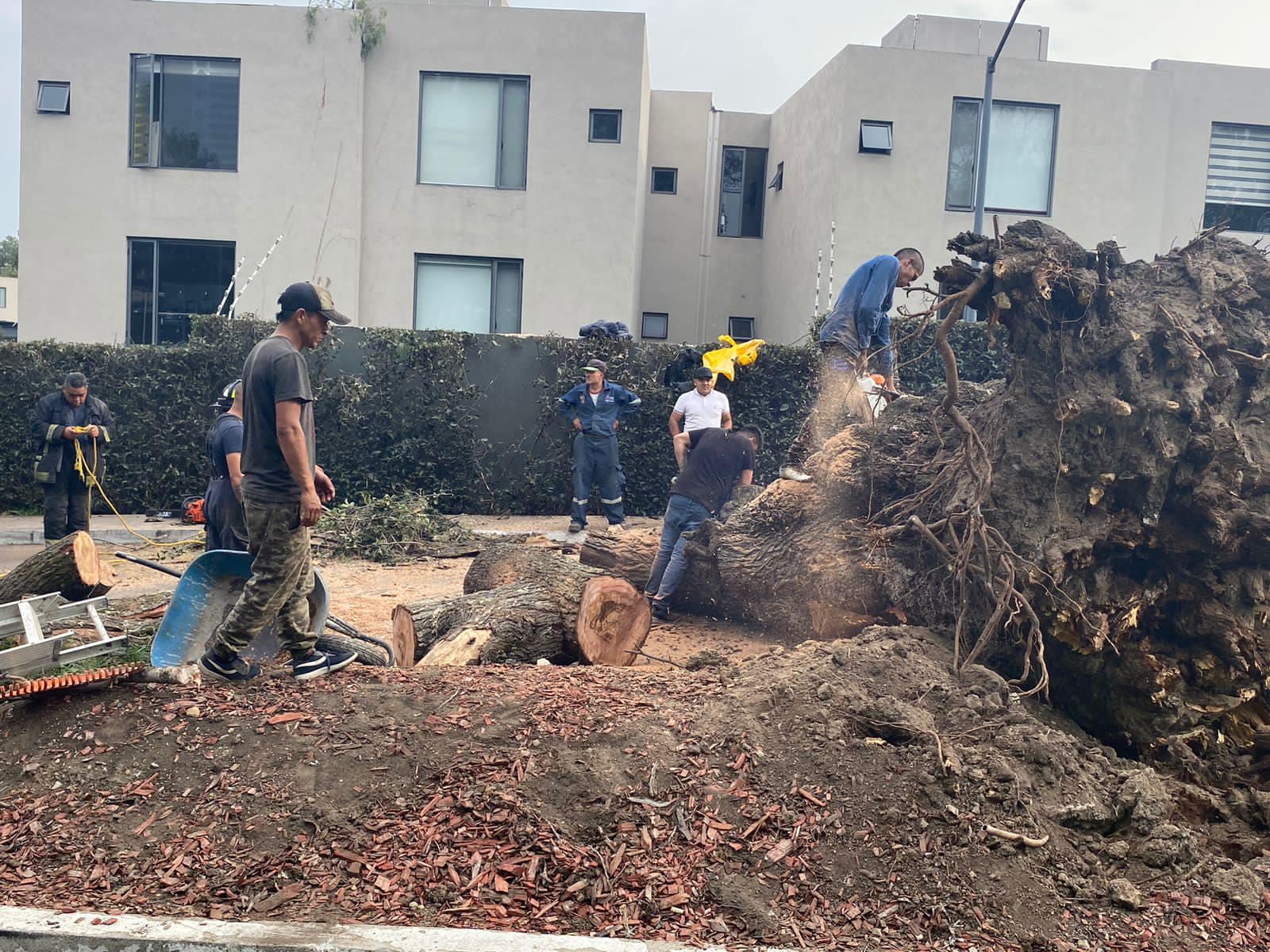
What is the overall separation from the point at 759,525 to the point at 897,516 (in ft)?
4.35

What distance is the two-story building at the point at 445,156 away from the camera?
15.4m

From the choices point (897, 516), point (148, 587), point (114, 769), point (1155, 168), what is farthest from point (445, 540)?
point (1155, 168)

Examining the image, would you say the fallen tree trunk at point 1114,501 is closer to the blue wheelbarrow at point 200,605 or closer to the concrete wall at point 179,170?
the blue wheelbarrow at point 200,605

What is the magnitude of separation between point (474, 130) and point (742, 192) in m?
5.89

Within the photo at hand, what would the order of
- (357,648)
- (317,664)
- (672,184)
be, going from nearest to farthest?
(317,664) < (357,648) < (672,184)

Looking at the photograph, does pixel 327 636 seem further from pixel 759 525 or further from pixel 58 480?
pixel 58 480

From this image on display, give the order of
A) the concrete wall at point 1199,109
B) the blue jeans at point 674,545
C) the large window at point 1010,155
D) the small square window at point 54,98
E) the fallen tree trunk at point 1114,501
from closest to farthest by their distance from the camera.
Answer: the fallen tree trunk at point 1114,501 < the blue jeans at point 674,545 < the small square window at point 54,98 < the large window at point 1010,155 < the concrete wall at point 1199,109

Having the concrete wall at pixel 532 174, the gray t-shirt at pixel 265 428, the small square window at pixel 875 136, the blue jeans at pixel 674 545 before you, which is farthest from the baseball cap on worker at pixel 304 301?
the small square window at pixel 875 136

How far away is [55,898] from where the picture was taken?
11.1 feet

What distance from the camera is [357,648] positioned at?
5.88 metres

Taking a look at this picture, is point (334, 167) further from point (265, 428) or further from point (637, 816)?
point (637, 816)

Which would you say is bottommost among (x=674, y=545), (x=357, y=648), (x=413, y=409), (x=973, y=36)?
(x=357, y=648)

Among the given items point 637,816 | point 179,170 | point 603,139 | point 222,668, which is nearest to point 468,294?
point 603,139

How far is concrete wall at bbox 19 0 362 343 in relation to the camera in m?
15.3
